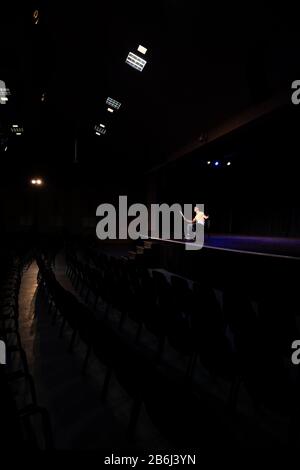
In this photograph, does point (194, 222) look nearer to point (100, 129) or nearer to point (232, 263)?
point (232, 263)

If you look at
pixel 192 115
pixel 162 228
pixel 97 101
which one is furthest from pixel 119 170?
pixel 192 115

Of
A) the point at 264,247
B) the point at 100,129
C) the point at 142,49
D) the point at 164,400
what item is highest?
the point at 100,129

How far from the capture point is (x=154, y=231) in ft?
37.5

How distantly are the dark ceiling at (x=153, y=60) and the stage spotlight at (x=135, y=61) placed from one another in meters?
0.14

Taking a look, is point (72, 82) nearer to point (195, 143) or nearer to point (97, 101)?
point (97, 101)

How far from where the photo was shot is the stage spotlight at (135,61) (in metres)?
5.50

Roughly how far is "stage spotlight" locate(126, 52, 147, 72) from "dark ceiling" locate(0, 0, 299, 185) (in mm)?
140

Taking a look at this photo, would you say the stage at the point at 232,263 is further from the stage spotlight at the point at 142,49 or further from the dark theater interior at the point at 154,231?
the stage spotlight at the point at 142,49

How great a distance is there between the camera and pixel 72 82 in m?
7.80

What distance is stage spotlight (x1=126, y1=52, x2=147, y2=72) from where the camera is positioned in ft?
18.0

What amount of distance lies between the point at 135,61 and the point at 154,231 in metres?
6.81

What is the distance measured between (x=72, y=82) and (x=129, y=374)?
28.1ft

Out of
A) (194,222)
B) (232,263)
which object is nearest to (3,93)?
(194,222)

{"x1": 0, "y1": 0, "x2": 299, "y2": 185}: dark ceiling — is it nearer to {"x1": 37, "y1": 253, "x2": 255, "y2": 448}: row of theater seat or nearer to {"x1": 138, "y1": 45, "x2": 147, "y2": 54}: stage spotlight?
{"x1": 138, "y1": 45, "x2": 147, "y2": 54}: stage spotlight
